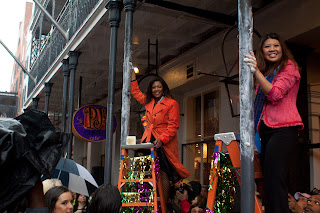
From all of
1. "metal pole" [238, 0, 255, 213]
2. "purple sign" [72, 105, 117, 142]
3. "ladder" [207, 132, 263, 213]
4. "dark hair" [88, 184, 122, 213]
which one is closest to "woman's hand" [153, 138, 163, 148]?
"ladder" [207, 132, 263, 213]

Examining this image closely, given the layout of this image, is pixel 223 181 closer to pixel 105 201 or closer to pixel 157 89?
pixel 105 201

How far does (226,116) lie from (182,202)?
3789mm

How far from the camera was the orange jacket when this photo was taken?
5.26m

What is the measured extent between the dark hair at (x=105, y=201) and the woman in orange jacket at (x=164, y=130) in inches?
96.1

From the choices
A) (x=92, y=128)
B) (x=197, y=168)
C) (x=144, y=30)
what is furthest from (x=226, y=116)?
(x=92, y=128)

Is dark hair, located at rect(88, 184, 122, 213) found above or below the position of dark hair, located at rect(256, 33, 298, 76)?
below

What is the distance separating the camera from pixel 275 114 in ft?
10.8

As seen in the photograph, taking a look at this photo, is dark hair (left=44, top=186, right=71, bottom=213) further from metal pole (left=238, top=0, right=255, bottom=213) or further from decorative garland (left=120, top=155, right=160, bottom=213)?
metal pole (left=238, top=0, right=255, bottom=213)

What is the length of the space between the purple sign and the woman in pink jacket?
25.7 ft

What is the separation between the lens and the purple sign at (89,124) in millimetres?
10844

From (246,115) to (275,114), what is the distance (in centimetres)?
27

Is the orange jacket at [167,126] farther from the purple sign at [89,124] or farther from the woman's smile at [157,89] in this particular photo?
the purple sign at [89,124]

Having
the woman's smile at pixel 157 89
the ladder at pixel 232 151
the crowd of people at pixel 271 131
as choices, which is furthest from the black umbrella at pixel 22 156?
the woman's smile at pixel 157 89

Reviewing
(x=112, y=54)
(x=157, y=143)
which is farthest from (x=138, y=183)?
(x=112, y=54)
